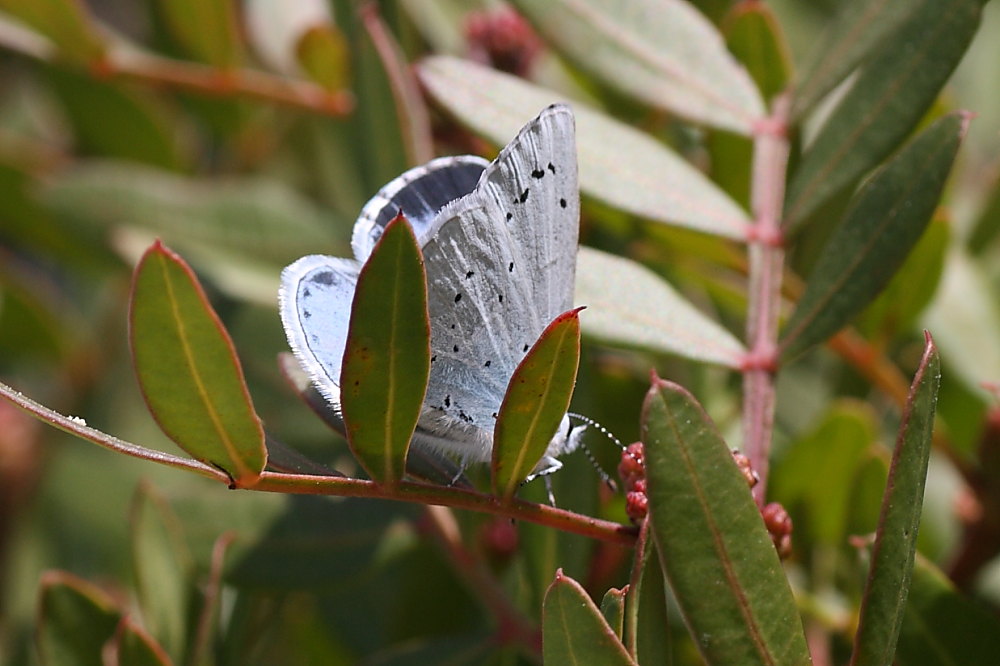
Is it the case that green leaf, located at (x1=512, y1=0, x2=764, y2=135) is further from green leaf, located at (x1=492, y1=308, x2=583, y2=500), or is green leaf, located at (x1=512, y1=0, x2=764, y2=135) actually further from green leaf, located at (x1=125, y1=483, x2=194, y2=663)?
green leaf, located at (x1=125, y1=483, x2=194, y2=663)

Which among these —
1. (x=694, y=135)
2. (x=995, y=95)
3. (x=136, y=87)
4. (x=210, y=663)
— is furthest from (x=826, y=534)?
(x=136, y=87)

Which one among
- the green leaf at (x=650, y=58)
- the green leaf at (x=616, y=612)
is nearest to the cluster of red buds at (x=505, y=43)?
the green leaf at (x=650, y=58)

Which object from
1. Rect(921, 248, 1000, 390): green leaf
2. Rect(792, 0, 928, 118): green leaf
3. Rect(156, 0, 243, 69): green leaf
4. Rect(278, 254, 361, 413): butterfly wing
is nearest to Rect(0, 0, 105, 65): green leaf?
Rect(156, 0, 243, 69): green leaf

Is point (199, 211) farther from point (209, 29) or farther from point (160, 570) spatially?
point (160, 570)

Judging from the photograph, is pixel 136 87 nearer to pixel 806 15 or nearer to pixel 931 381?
pixel 806 15

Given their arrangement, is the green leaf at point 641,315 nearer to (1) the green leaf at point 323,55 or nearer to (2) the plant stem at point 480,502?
(2) the plant stem at point 480,502

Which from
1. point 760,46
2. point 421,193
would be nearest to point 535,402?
point 421,193

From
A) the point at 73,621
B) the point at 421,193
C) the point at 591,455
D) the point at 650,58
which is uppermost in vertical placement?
the point at 650,58

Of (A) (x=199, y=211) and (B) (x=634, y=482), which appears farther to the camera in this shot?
(A) (x=199, y=211)
